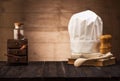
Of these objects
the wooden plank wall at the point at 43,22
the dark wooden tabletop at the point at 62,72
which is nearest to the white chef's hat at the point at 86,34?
the dark wooden tabletop at the point at 62,72

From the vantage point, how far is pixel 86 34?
1.93 meters

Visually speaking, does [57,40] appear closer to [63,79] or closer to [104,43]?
[104,43]

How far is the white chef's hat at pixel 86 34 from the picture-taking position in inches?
75.9

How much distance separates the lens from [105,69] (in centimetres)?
177

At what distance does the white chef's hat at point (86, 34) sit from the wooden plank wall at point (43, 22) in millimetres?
305

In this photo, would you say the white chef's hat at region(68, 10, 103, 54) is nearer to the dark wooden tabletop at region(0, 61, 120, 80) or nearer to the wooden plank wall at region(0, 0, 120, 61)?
the dark wooden tabletop at region(0, 61, 120, 80)

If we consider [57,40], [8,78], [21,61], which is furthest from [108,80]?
[57,40]

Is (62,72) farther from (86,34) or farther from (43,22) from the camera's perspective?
(43,22)

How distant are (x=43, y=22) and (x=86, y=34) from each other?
0.47 metres

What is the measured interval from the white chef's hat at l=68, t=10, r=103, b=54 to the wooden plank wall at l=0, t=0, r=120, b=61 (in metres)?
0.30

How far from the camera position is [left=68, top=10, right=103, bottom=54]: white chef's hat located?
1927 mm

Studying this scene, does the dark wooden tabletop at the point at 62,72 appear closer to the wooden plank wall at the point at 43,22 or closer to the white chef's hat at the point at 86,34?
the white chef's hat at the point at 86,34

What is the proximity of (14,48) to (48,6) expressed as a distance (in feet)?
1.71

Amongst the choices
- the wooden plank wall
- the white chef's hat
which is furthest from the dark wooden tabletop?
the wooden plank wall
